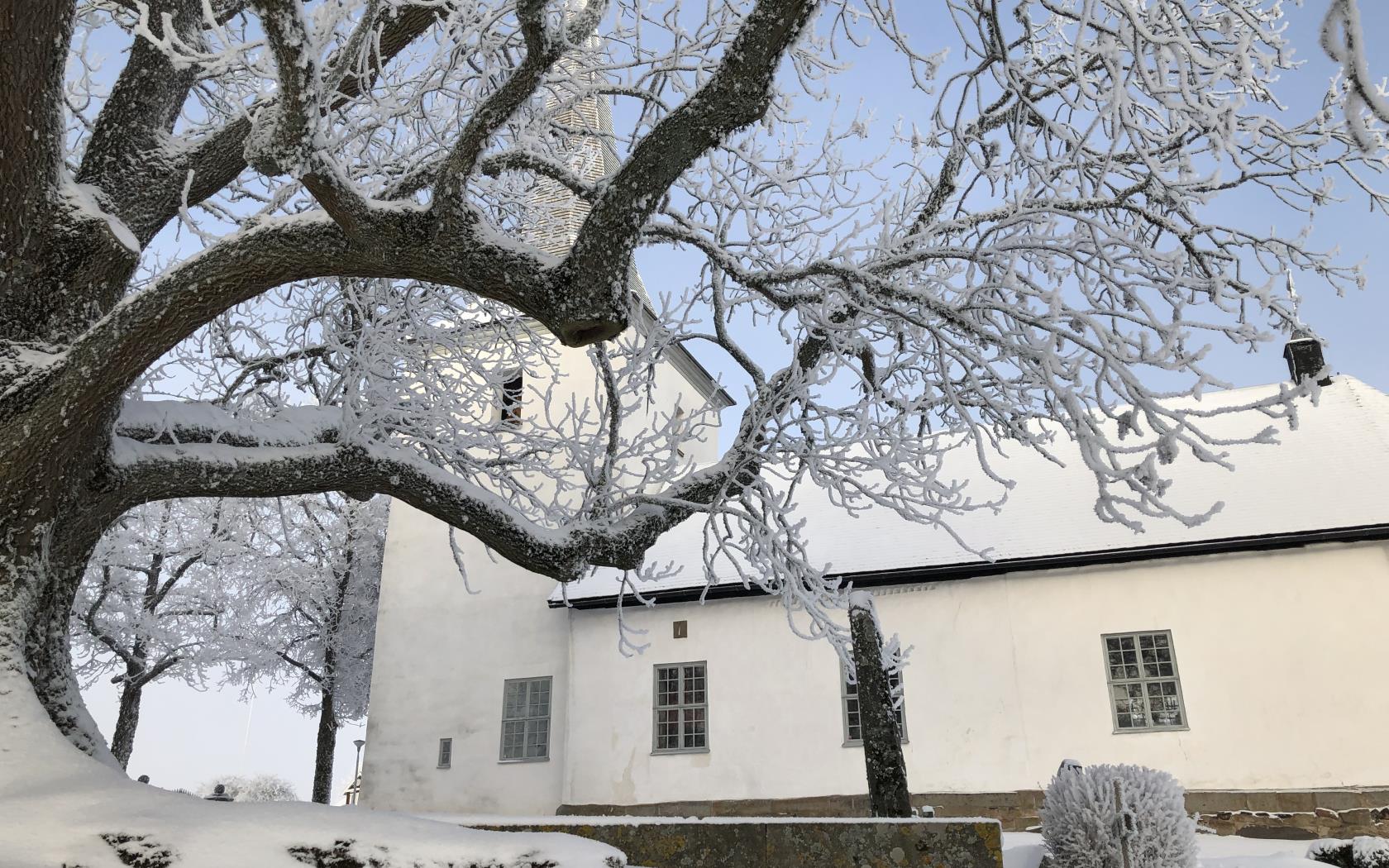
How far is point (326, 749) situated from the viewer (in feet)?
77.8

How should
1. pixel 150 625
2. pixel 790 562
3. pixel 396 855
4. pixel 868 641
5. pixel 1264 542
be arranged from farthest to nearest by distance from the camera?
pixel 150 625 < pixel 1264 542 < pixel 868 641 < pixel 790 562 < pixel 396 855

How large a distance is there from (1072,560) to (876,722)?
710 centimetres

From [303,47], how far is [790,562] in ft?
20.1

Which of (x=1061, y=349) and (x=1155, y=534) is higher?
(x=1155, y=534)

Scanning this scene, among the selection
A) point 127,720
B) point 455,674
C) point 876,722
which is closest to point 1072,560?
point 876,722

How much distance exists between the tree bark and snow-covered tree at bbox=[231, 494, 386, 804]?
16.4 metres

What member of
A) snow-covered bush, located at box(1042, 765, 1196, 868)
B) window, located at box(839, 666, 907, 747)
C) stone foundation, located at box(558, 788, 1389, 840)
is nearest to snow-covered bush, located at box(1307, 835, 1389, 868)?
snow-covered bush, located at box(1042, 765, 1196, 868)

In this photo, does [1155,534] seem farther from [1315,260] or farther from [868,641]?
[1315,260]

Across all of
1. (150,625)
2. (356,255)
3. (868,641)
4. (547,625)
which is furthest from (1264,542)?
(150,625)

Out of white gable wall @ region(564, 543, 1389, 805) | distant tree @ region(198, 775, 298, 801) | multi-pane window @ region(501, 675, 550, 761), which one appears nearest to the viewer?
white gable wall @ region(564, 543, 1389, 805)

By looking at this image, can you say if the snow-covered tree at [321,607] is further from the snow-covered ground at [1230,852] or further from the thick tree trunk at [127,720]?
the snow-covered ground at [1230,852]

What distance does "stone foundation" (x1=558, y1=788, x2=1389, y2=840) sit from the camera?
13.9m

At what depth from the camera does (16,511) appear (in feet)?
18.0

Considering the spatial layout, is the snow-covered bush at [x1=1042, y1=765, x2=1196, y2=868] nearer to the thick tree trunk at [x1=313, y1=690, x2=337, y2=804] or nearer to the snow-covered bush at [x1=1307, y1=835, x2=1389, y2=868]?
the snow-covered bush at [x1=1307, y1=835, x2=1389, y2=868]
